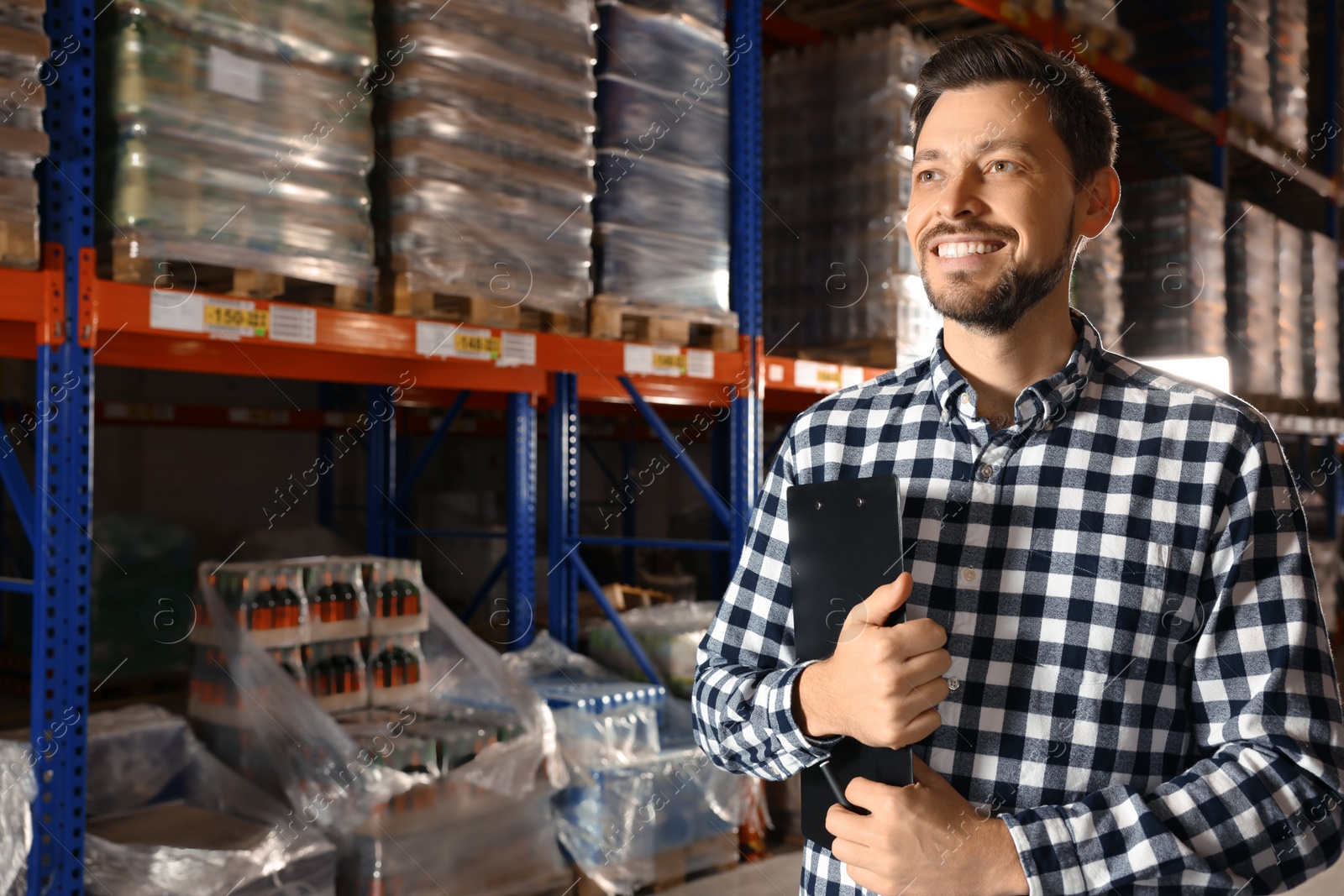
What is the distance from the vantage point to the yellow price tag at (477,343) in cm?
369

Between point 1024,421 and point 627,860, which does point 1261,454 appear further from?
point 627,860

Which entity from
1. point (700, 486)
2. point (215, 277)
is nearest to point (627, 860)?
point (700, 486)

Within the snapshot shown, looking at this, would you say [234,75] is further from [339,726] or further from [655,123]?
[339,726]

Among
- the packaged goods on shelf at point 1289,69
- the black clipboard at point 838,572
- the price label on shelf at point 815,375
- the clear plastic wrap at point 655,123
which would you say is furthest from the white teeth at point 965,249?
the packaged goods on shelf at point 1289,69

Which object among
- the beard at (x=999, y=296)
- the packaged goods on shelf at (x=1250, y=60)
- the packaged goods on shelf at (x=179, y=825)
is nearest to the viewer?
the beard at (x=999, y=296)

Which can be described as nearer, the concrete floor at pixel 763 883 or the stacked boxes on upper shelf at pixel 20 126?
the stacked boxes on upper shelf at pixel 20 126

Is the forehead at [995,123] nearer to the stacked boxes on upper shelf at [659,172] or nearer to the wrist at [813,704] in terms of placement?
the wrist at [813,704]

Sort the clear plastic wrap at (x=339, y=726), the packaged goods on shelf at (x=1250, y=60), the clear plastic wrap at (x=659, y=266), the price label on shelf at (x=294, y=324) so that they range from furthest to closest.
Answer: the packaged goods on shelf at (x=1250, y=60) → the clear plastic wrap at (x=659, y=266) → the clear plastic wrap at (x=339, y=726) → the price label on shelf at (x=294, y=324)

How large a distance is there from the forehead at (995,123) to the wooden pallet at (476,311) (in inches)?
95.1

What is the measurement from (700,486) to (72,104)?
2.80 metres

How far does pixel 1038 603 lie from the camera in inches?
51.4

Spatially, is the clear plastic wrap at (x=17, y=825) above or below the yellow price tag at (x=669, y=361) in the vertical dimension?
below

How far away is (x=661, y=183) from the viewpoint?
4.41 m

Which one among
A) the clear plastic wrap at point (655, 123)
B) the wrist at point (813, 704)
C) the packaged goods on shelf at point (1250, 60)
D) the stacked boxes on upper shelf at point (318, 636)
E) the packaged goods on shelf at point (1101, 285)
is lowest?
the stacked boxes on upper shelf at point (318, 636)
